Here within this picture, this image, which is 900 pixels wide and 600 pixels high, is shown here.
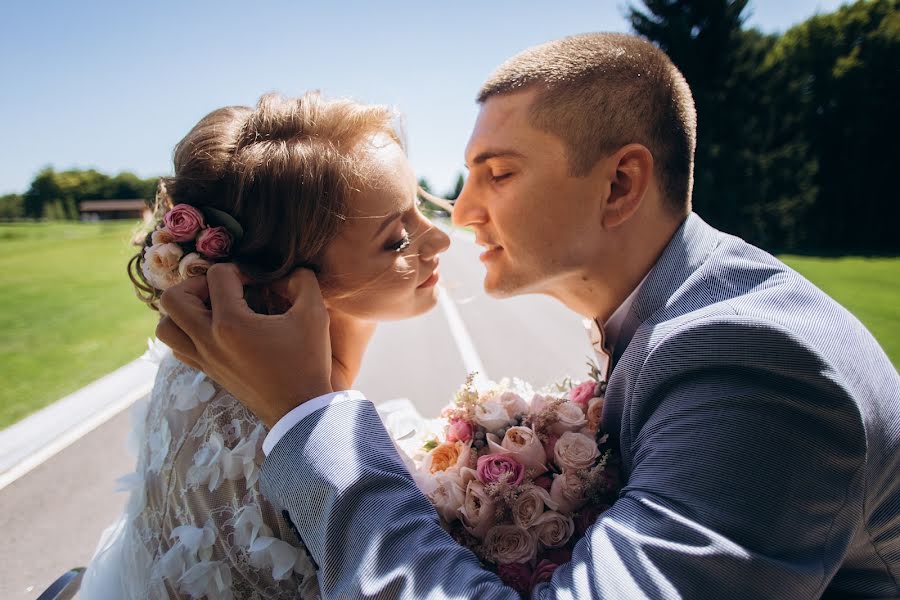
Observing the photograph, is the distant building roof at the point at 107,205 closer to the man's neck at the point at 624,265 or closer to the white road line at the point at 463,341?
the white road line at the point at 463,341

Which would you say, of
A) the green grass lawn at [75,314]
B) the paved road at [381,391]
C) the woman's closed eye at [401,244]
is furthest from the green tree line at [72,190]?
the woman's closed eye at [401,244]

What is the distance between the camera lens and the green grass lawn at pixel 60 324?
6988 millimetres

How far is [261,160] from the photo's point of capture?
6.44ft

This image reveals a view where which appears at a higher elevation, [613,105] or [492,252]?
[613,105]

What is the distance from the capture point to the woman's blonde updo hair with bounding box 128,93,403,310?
1.98 meters

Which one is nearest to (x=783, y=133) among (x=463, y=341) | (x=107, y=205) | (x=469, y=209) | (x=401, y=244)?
(x=463, y=341)

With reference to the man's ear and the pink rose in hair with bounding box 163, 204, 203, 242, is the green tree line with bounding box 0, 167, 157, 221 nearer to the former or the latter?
the pink rose in hair with bounding box 163, 204, 203, 242

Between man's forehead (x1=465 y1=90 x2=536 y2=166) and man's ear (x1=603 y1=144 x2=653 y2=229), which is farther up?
man's forehead (x1=465 y1=90 x2=536 y2=166)

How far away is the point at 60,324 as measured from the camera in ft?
33.4

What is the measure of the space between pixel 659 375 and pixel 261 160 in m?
1.59

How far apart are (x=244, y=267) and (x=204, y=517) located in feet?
2.98

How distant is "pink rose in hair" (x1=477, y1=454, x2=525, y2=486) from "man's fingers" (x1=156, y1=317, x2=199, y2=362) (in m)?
1.08

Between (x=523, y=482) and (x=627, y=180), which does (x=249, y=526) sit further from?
(x=627, y=180)

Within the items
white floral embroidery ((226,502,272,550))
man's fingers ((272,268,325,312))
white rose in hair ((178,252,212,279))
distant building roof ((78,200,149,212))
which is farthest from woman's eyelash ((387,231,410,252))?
distant building roof ((78,200,149,212))
